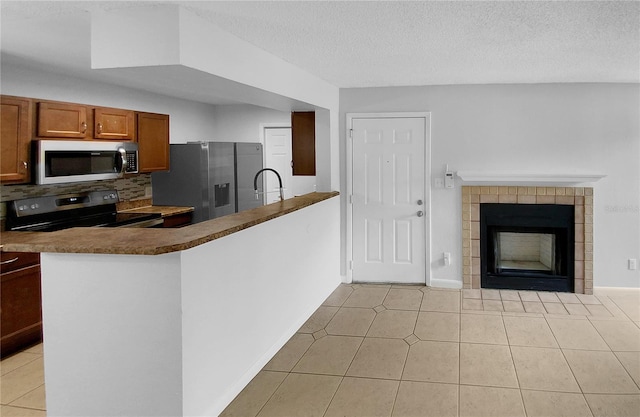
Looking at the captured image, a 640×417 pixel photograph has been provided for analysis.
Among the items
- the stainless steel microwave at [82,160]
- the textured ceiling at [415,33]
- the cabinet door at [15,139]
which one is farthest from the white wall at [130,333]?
the stainless steel microwave at [82,160]

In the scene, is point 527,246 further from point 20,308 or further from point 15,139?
point 15,139

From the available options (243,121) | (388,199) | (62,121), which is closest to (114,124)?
(62,121)

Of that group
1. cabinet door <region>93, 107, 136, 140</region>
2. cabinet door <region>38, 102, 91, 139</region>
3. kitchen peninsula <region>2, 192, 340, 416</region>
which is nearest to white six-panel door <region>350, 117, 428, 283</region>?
cabinet door <region>93, 107, 136, 140</region>

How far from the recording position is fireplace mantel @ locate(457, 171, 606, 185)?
529cm

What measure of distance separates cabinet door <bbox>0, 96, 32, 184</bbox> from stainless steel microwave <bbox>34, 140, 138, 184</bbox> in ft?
0.33

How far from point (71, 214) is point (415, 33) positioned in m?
3.50

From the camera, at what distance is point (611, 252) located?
548cm

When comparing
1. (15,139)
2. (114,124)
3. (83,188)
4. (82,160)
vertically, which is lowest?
(83,188)

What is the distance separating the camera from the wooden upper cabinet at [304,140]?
570 cm

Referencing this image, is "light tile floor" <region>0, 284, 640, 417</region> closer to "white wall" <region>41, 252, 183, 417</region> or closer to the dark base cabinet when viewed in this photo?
the dark base cabinet

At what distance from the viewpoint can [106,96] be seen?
5402mm

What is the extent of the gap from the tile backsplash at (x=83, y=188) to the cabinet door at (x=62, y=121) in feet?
1.71

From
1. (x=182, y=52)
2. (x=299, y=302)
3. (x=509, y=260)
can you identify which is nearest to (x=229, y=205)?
(x=299, y=302)

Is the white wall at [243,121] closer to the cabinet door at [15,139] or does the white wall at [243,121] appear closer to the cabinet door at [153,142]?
the cabinet door at [153,142]
